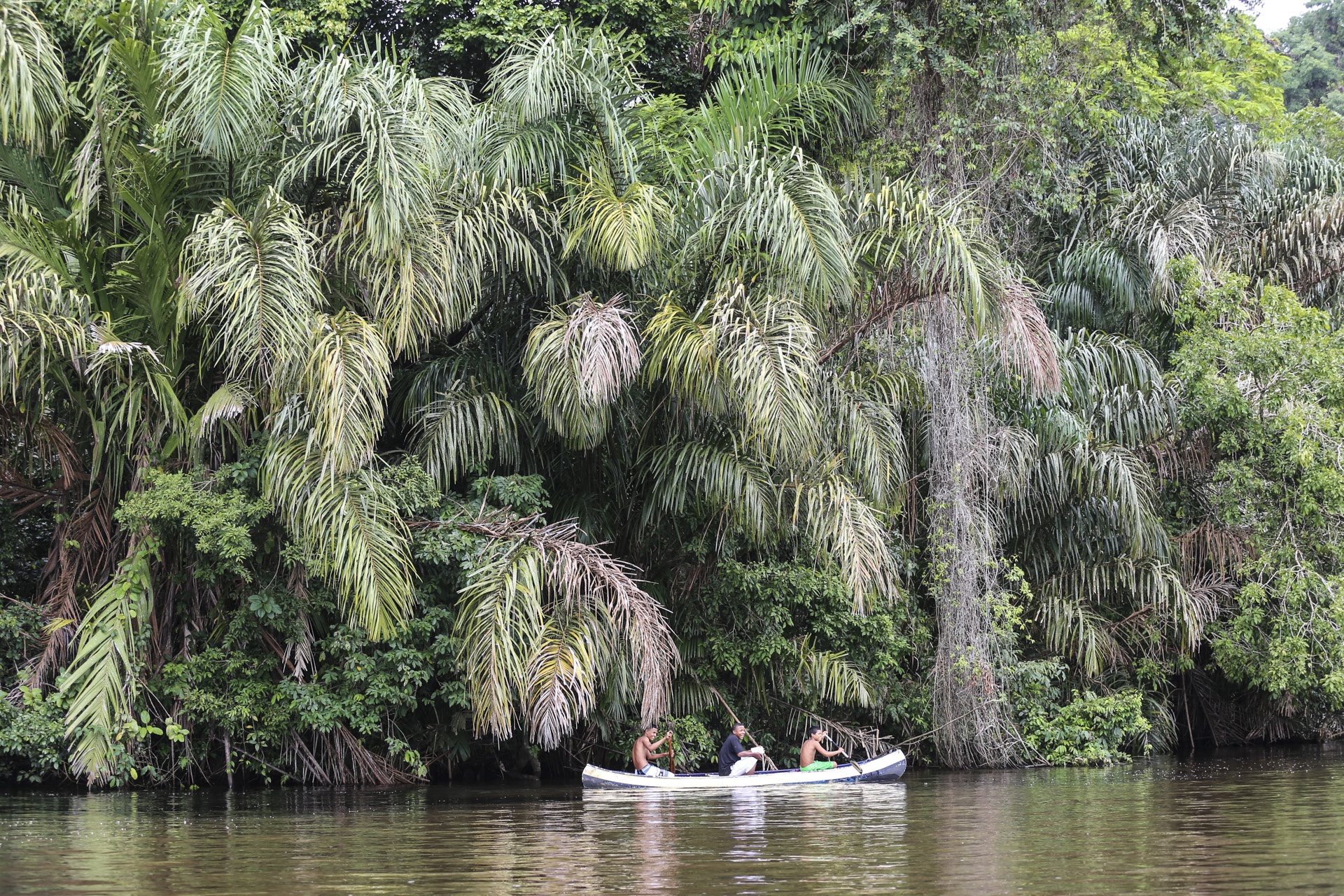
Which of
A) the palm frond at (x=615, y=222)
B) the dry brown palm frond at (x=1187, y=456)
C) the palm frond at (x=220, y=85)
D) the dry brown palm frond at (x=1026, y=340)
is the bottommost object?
the dry brown palm frond at (x=1187, y=456)

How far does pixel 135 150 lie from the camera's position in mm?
13414

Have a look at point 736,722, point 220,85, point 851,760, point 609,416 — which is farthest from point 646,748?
point 220,85

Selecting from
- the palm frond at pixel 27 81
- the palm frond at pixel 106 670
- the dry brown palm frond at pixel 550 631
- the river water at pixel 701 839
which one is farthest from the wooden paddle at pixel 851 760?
the palm frond at pixel 27 81

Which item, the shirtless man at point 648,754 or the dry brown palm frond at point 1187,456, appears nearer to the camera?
the shirtless man at point 648,754

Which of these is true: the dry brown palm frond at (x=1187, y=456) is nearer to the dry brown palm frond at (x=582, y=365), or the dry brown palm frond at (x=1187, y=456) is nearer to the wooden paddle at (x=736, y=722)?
the wooden paddle at (x=736, y=722)

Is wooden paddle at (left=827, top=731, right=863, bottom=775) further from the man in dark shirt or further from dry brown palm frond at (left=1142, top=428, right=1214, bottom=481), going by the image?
dry brown palm frond at (left=1142, top=428, right=1214, bottom=481)

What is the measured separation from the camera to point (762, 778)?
47.8ft

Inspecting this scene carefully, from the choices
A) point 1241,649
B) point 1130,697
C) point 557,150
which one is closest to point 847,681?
point 1130,697

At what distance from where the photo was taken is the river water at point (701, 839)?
23.4ft

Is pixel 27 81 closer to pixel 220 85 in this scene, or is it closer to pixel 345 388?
pixel 220 85

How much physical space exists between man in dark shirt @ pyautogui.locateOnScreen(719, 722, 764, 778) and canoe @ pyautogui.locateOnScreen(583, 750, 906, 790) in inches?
9.3

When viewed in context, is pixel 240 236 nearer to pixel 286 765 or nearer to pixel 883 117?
pixel 286 765

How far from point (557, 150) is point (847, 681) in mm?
6889

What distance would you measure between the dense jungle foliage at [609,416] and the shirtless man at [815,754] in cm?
60
